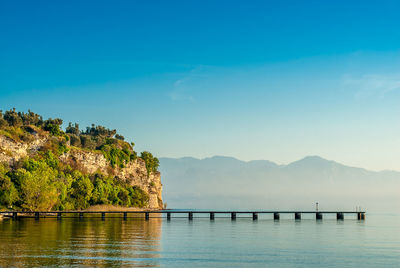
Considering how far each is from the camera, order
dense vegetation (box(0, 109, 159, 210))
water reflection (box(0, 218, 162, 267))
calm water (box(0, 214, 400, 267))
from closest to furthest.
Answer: water reflection (box(0, 218, 162, 267)) < calm water (box(0, 214, 400, 267)) < dense vegetation (box(0, 109, 159, 210))

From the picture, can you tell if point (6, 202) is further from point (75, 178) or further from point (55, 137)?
point (55, 137)

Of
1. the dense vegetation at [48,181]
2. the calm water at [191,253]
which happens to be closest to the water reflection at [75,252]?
the calm water at [191,253]

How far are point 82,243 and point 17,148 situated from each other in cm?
10344

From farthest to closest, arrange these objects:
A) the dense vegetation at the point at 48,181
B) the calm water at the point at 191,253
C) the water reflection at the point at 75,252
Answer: the dense vegetation at the point at 48,181, the calm water at the point at 191,253, the water reflection at the point at 75,252

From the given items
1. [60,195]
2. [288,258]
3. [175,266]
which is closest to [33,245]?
[175,266]

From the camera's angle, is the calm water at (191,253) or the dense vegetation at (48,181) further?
the dense vegetation at (48,181)

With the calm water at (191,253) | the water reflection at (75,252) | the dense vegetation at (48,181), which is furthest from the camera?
the dense vegetation at (48,181)

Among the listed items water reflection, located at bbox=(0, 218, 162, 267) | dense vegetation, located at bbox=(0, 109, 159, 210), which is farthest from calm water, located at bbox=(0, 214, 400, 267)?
dense vegetation, located at bbox=(0, 109, 159, 210)

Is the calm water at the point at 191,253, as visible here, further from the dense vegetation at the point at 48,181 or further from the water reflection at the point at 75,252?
the dense vegetation at the point at 48,181

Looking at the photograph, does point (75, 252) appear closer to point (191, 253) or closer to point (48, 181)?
point (191, 253)

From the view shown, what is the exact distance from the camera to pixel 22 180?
384 ft

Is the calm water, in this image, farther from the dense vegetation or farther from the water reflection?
the dense vegetation

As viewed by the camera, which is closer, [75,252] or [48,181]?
[75,252]

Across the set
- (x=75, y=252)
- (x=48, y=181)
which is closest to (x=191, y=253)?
(x=75, y=252)
